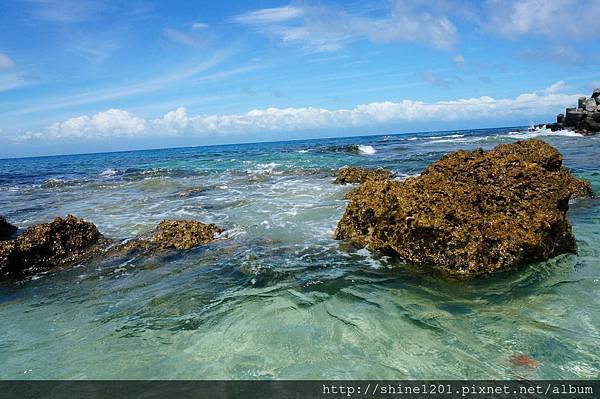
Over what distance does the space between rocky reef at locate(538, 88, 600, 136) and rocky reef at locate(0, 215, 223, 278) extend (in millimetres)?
42119

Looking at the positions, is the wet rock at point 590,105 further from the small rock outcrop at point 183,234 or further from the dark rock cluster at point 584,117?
the small rock outcrop at point 183,234

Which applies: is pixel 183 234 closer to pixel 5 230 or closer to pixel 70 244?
pixel 70 244

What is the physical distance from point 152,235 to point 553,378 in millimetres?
7621

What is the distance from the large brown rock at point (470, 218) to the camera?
5.72m

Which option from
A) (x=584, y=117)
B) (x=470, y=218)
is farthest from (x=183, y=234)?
(x=584, y=117)

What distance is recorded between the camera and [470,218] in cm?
600

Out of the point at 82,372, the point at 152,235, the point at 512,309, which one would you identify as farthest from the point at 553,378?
the point at 152,235

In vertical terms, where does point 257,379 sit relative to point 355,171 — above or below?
below

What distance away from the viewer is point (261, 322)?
4699mm

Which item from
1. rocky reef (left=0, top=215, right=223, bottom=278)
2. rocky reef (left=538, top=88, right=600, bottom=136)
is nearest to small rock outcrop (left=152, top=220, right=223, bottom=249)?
rocky reef (left=0, top=215, right=223, bottom=278)

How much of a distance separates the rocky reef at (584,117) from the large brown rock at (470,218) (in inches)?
1535

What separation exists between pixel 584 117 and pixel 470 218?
46147mm

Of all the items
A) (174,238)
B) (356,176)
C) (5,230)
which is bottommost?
(174,238)

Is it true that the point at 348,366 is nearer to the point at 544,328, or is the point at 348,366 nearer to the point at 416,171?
the point at 544,328
